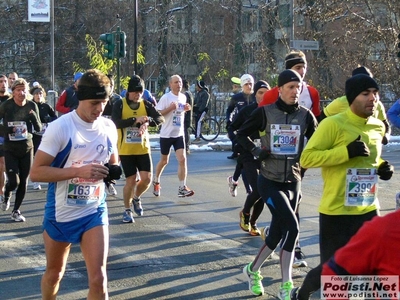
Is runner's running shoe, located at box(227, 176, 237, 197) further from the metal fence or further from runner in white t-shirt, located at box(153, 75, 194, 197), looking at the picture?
the metal fence

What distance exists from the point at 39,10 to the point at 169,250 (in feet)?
91.0

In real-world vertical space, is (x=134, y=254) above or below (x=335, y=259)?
below

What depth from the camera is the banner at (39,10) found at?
34594 mm

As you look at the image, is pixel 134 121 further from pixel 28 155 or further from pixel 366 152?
pixel 366 152

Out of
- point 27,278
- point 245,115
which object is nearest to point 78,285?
point 27,278

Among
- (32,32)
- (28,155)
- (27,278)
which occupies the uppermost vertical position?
(32,32)

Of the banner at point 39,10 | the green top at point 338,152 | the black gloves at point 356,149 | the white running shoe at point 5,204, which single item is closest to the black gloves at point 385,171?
the green top at point 338,152

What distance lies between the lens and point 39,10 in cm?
3494

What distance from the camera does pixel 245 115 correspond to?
28.1 ft

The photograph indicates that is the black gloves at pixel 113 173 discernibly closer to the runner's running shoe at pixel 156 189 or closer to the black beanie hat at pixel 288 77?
the black beanie hat at pixel 288 77

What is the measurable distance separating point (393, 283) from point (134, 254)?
569cm

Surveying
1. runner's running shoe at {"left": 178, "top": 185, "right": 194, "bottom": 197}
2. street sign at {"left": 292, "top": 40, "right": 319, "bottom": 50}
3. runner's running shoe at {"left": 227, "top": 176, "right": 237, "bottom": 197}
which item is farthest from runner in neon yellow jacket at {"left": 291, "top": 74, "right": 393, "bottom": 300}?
street sign at {"left": 292, "top": 40, "right": 319, "bottom": 50}

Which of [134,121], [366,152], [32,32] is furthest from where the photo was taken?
[32,32]

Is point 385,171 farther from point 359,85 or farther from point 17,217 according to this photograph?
point 17,217
